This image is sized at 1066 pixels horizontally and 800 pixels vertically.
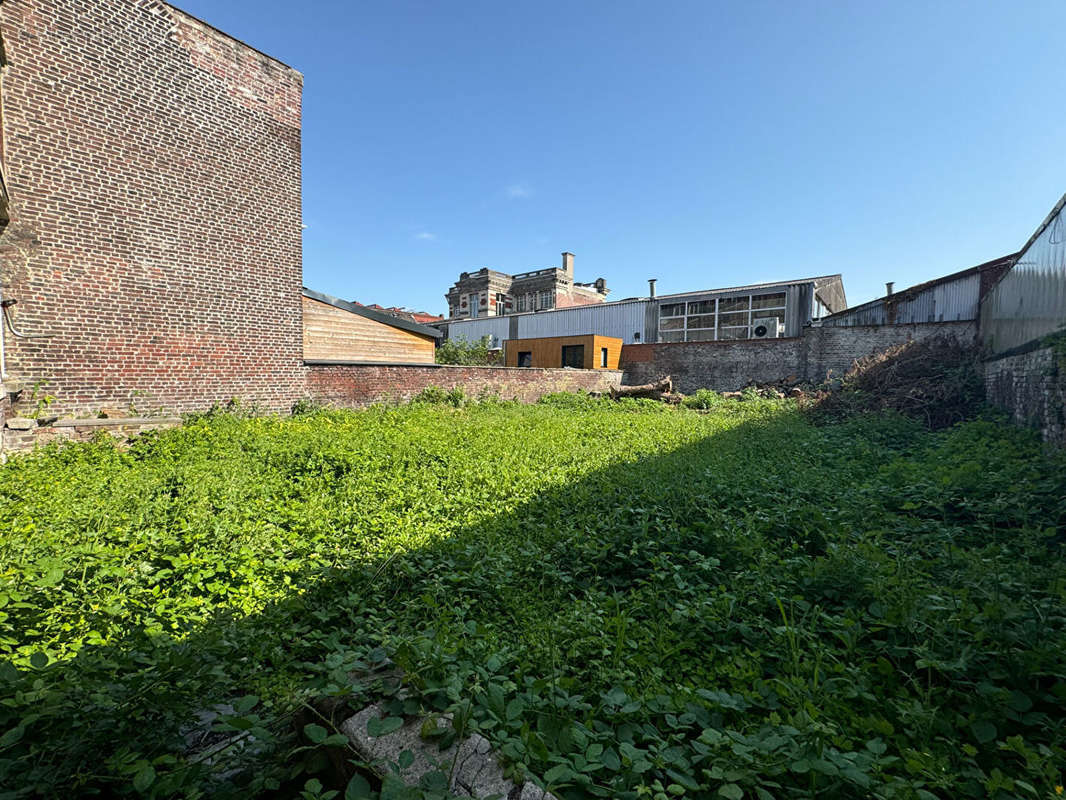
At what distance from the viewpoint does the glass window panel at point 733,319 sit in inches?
857

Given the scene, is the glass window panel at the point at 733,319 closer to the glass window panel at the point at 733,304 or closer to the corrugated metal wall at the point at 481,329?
the glass window panel at the point at 733,304

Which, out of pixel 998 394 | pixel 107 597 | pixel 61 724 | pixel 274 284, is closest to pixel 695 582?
pixel 61 724

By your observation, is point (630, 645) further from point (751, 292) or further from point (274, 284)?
point (751, 292)

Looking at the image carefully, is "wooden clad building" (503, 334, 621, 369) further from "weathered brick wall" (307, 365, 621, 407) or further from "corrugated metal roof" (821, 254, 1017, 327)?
"corrugated metal roof" (821, 254, 1017, 327)

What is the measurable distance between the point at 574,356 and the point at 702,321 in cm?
645

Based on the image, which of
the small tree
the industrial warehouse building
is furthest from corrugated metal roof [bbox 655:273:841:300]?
the small tree

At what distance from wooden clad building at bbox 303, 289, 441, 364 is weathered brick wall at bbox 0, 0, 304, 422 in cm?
164

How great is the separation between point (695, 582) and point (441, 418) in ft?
27.6

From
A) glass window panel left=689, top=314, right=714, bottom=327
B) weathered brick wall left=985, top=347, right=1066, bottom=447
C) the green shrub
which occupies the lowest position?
the green shrub

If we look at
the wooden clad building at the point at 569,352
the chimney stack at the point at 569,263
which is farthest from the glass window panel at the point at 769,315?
the chimney stack at the point at 569,263

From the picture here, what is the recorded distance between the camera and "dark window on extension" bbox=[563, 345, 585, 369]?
21.3m

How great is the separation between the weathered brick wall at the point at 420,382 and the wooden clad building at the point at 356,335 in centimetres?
39

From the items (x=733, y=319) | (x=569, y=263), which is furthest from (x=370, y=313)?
(x=569, y=263)

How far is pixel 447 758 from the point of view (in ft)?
5.31
